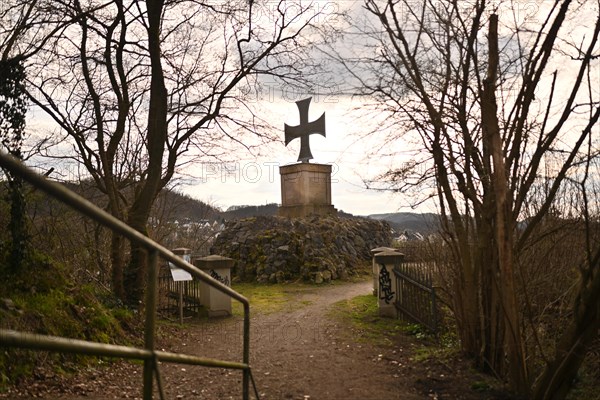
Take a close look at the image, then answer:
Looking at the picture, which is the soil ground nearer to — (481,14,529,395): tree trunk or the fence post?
(481,14,529,395): tree trunk

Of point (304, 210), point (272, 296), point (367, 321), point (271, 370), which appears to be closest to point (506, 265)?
point (271, 370)

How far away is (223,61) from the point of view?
12.0 meters

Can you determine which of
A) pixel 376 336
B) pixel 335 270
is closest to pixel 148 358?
pixel 376 336

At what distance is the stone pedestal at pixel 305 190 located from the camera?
2216 cm

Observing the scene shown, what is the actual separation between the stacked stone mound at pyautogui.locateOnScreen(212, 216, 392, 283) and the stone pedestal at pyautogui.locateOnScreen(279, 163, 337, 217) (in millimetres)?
814

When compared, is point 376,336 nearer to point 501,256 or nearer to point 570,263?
point 570,263

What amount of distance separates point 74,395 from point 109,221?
399cm

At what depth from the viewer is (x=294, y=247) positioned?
18.3 m

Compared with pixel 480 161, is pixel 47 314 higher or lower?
lower

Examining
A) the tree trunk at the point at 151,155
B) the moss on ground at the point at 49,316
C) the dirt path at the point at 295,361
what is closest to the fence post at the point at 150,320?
the moss on ground at the point at 49,316

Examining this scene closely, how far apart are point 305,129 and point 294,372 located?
17263 mm

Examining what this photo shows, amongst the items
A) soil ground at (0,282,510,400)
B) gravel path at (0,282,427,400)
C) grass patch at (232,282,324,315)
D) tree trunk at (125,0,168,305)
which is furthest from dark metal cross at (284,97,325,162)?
soil ground at (0,282,510,400)

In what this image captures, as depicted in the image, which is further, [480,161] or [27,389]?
[480,161]

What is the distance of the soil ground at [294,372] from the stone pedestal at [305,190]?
41.5 feet
